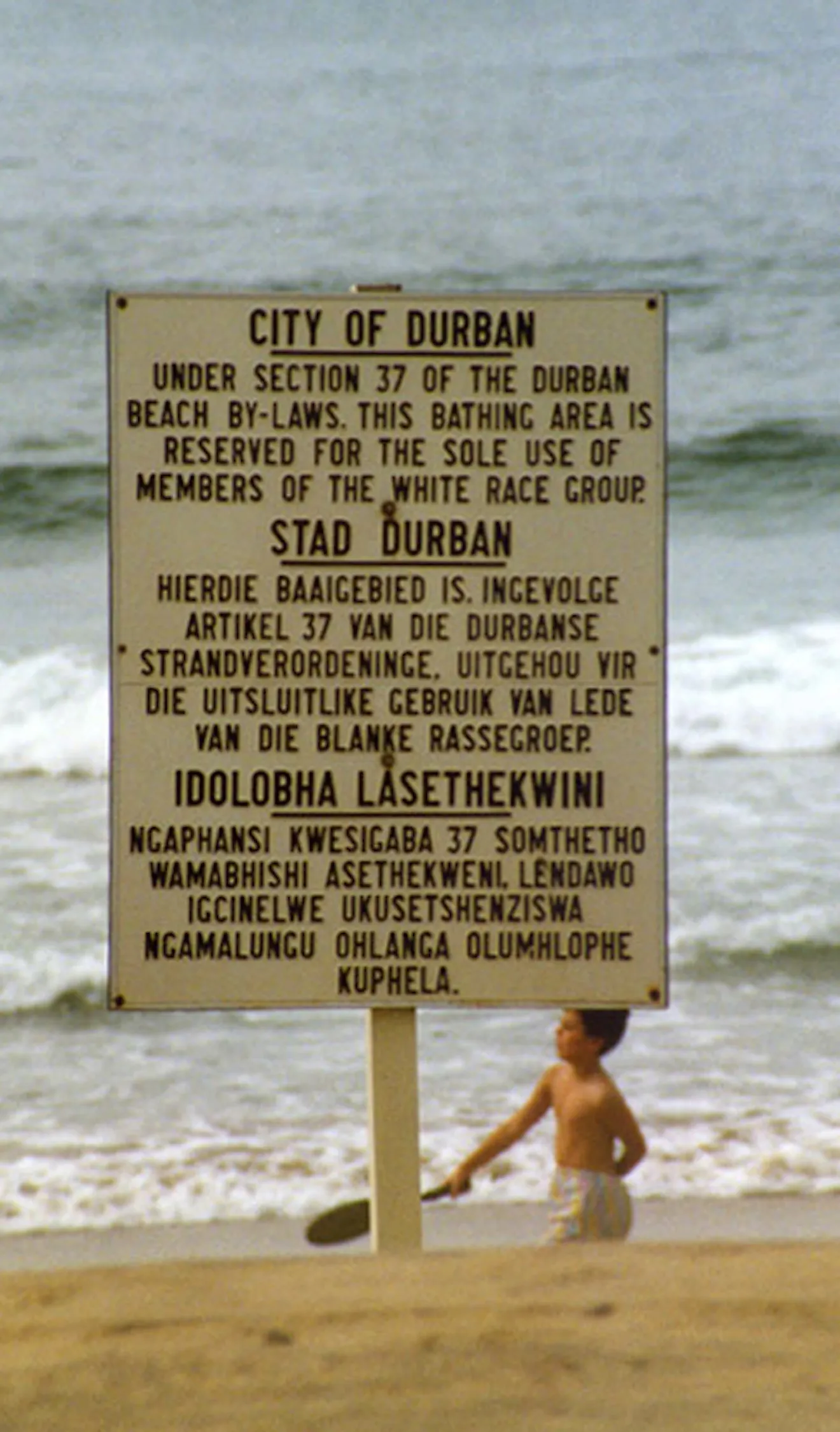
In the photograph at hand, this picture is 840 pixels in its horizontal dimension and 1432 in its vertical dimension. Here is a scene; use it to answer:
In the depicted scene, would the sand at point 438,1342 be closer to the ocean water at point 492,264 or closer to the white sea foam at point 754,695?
the ocean water at point 492,264

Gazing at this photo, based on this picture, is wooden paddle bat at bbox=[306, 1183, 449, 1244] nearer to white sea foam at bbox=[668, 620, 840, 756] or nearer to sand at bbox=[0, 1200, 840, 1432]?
sand at bbox=[0, 1200, 840, 1432]

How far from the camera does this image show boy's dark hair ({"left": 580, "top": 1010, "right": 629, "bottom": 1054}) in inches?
148

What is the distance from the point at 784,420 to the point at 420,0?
10.1 ft

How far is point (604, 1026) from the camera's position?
13.0 feet

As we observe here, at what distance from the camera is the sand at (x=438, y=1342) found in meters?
1.03

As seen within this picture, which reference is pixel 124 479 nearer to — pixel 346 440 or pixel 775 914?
pixel 346 440

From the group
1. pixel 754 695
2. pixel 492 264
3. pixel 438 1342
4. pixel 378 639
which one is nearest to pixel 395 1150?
pixel 378 639

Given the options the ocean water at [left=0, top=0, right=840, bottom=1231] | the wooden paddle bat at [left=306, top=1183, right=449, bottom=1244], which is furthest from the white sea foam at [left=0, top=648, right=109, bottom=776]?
the wooden paddle bat at [left=306, top=1183, right=449, bottom=1244]

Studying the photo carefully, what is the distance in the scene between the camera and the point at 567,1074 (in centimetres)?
364

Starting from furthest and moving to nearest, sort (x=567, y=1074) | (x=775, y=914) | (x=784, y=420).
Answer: (x=784, y=420)
(x=775, y=914)
(x=567, y=1074)

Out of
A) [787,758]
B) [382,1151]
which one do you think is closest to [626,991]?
[382,1151]

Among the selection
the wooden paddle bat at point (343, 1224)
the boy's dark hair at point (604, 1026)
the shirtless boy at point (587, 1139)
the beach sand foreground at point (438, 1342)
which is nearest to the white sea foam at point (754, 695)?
the boy's dark hair at point (604, 1026)

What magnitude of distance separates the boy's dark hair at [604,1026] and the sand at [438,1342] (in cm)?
248

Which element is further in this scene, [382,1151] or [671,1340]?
[382,1151]
